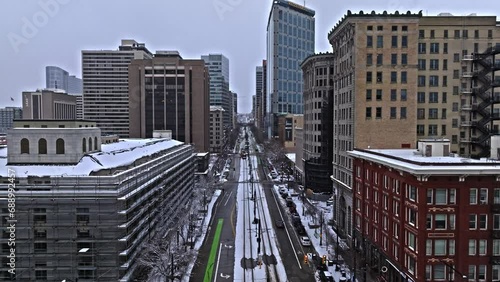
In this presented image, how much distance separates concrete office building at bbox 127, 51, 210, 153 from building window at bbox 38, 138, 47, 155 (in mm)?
83452

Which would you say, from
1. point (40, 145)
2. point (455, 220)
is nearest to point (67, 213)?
point (40, 145)

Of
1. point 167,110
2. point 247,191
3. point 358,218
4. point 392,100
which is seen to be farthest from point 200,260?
point 167,110

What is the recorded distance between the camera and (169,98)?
126m

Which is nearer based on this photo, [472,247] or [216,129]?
[472,247]

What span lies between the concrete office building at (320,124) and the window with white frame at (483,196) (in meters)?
54.0

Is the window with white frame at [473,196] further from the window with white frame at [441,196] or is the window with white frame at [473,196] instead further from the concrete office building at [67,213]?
the concrete office building at [67,213]

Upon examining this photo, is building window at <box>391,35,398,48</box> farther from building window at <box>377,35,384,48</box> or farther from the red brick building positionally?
the red brick building

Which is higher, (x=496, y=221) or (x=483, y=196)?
(x=483, y=196)

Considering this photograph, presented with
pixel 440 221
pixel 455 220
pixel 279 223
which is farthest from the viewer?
pixel 279 223

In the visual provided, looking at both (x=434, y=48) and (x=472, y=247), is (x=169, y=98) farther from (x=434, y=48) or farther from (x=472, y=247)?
(x=472, y=247)

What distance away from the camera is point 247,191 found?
102m

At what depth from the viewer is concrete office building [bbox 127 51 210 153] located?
411 ft

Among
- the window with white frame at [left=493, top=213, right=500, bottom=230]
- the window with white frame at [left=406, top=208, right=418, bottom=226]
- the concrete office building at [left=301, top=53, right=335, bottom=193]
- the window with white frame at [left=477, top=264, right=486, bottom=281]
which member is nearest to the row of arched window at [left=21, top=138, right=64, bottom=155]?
the window with white frame at [left=406, top=208, right=418, bottom=226]

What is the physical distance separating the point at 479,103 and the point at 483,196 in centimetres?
2949
